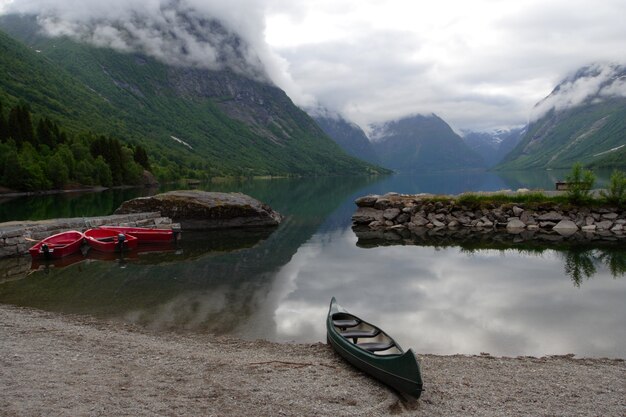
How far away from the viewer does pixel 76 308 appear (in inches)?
872

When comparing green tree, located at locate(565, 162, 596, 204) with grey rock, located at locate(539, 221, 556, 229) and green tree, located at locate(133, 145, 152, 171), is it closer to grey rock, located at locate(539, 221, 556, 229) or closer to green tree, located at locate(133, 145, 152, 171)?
grey rock, located at locate(539, 221, 556, 229)

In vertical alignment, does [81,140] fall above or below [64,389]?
above

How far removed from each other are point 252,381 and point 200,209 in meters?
39.4

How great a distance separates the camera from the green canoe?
12156 mm

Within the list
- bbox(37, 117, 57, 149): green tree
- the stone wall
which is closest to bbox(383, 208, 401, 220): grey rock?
the stone wall

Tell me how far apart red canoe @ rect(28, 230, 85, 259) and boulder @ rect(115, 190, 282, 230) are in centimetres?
1199

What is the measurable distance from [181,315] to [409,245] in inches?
1031

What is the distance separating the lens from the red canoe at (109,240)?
1500 inches

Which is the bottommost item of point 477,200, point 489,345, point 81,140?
point 489,345

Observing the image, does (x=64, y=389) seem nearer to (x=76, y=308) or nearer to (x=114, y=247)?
(x=76, y=308)

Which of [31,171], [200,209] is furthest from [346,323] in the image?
[31,171]

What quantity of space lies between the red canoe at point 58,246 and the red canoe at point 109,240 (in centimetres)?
101

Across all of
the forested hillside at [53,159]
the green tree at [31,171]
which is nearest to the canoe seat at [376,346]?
the forested hillside at [53,159]

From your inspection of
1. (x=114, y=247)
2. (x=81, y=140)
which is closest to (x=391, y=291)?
(x=114, y=247)
